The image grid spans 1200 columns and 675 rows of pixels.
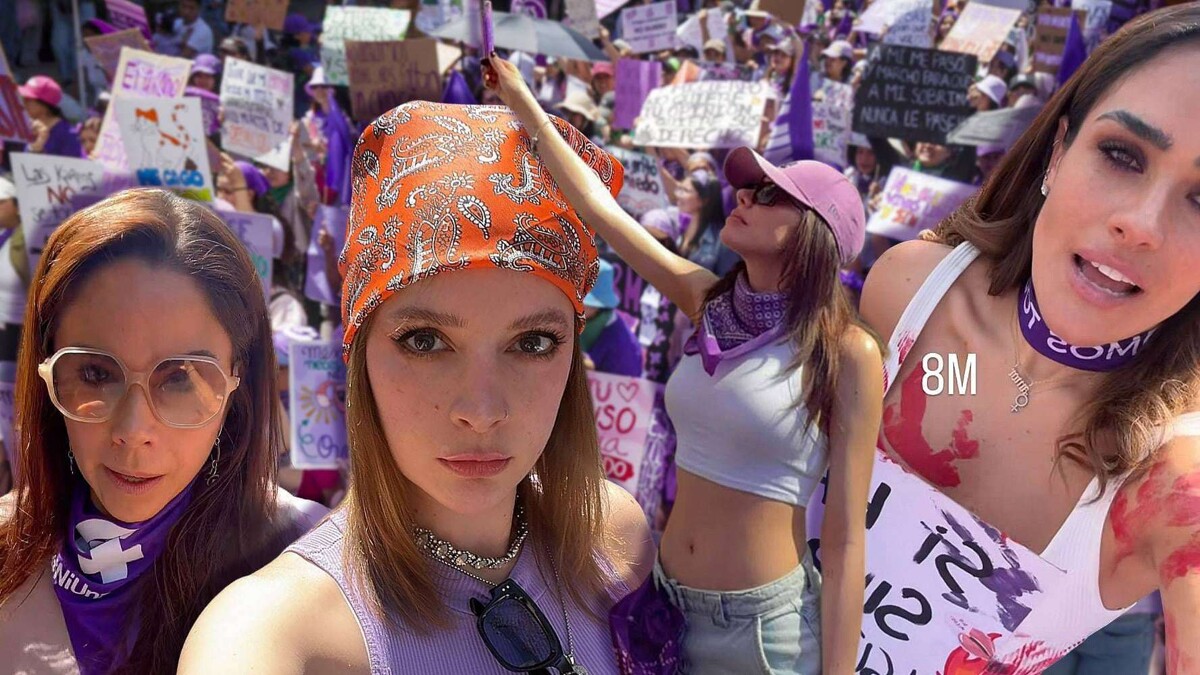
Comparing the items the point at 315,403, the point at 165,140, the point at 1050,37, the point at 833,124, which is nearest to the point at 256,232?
the point at 315,403

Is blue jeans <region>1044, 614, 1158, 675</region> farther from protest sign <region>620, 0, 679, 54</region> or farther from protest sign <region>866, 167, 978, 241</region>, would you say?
protest sign <region>620, 0, 679, 54</region>

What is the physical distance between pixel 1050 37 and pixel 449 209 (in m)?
5.18

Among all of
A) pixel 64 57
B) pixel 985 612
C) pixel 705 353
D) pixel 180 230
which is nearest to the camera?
pixel 180 230

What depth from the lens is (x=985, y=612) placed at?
1908 mm

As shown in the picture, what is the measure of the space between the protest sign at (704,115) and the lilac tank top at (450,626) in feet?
13.3

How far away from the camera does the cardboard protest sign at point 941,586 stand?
187cm

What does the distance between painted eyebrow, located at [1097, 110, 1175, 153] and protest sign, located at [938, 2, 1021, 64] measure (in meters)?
4.31

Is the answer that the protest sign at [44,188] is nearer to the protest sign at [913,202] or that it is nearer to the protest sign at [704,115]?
the protest sign at [704,115]

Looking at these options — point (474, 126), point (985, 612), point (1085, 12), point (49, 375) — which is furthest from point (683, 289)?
point (1085, 12)

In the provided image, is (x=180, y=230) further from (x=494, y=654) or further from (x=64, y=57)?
(x=64, y=57)

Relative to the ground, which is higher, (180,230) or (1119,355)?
(180,230)

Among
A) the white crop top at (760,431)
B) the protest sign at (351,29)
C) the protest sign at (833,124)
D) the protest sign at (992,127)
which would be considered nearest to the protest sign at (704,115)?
the protest sign at (833,124)

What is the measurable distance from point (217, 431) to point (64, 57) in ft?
41.6

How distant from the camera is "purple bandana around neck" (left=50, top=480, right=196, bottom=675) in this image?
1632 mm
